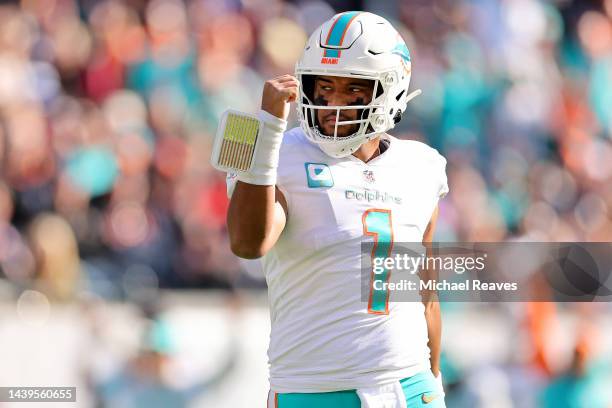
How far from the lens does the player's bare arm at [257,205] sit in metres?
3.43

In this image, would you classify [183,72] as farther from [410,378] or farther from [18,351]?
[410,378]

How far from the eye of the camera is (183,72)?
8.27m

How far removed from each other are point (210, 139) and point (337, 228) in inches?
170

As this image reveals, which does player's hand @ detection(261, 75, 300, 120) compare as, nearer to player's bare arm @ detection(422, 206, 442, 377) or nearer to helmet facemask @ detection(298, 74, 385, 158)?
helmet facemask @ detection(298, 74, 385, 158)

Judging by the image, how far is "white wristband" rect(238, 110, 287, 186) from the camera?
11.2 ft

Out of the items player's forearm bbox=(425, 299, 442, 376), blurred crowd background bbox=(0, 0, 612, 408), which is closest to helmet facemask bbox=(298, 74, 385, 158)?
player's forearm bbox=(425, 299, 442, 376)

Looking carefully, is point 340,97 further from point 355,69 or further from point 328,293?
point 328,293

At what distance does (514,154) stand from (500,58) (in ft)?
2.90

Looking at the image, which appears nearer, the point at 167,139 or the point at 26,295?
the point at 26,295

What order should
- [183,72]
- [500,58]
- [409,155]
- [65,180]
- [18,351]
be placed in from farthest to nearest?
[500,58] < [183,72] < [65,180] < [18,351] < [409,155]

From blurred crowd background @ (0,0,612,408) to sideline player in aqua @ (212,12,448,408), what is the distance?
7.94ft

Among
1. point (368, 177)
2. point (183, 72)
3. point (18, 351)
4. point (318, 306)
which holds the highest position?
point (368, 177)

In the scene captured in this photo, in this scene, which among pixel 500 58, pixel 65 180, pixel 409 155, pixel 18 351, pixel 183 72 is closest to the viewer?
pixel 409 155

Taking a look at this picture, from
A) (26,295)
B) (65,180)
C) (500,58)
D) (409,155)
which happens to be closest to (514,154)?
(500,58)
